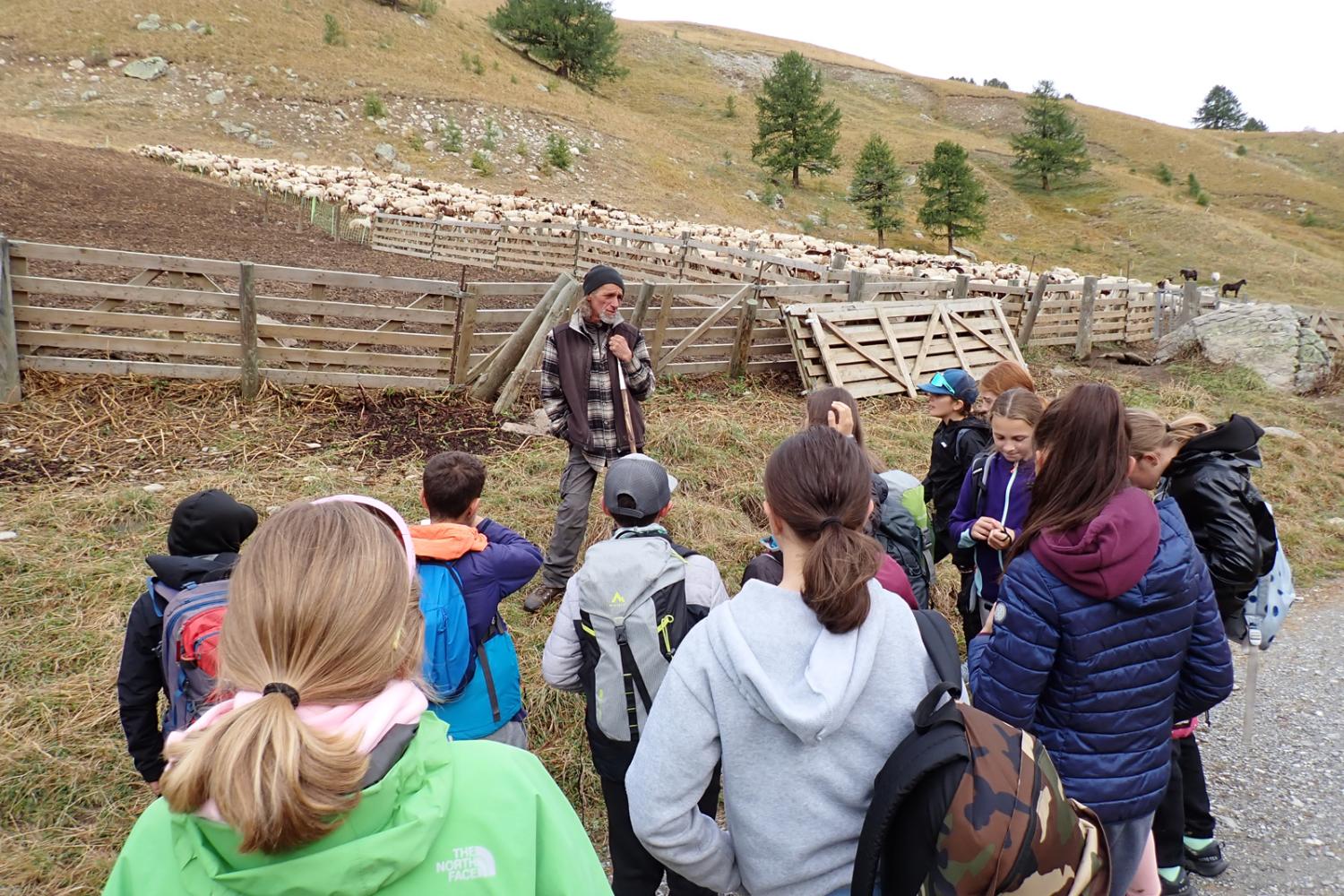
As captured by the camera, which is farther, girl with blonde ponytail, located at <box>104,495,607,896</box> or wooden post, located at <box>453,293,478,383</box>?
wooden post, located at <box>453,293,478,383</box>

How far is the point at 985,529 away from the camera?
133 inches

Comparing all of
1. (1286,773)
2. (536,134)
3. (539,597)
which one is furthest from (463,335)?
(536,134)

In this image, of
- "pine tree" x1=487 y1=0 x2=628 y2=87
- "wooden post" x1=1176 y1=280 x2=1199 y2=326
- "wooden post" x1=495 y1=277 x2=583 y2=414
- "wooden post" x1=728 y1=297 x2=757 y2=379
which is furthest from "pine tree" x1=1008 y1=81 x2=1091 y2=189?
"wooden post" x1=495 y1=277 x2=583 y2=414

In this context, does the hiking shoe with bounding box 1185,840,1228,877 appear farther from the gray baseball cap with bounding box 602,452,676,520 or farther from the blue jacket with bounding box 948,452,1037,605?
the gray baseball cap with bounding box 602,452,676,520

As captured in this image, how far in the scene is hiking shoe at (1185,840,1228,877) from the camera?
11.0ft

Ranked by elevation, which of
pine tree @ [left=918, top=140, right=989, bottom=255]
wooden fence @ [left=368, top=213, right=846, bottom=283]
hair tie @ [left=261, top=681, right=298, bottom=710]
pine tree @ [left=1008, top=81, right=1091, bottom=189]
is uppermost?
pine tree @ [left=1008, top=81, right=1091, bottom=189]

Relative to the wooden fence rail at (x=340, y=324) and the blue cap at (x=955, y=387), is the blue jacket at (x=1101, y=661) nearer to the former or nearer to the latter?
the blue cap at (x=955, y=387)

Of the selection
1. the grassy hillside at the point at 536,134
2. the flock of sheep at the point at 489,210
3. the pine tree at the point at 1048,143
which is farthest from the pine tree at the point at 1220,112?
the flock of sheep at the point at 489,210

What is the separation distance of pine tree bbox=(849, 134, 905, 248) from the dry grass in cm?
3262

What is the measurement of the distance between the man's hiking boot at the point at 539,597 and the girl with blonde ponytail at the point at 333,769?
3622 mm

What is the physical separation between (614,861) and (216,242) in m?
15.3

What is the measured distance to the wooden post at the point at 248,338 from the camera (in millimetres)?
6961

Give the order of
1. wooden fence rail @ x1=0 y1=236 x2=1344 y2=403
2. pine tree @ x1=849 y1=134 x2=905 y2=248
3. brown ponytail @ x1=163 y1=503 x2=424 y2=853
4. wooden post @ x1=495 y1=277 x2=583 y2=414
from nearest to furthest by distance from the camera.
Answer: brown ponytail @ x1=163 y1=503 x2=424 y2=853 < wooden fence rail @ x1=0 y1=236 x2=1344 y2=403 < wooden post @ x1=495 y1=277 x2=583 y2=414 < pine tree @ x1=849 y1=134 x2=905 y2=248

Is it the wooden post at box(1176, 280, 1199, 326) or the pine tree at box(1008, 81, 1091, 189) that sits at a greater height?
the pine tree at box(1008, 81, 1091, 189)
